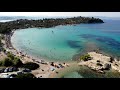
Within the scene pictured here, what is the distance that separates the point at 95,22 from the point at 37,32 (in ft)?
30.4

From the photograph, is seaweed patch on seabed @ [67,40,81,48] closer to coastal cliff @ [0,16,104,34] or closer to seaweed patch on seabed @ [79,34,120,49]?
coastal cliff @ [0,16,104,34]

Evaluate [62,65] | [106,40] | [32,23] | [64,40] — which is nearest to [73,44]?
[64,40]

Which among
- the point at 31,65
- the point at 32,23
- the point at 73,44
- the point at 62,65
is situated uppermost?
the point at 32,23

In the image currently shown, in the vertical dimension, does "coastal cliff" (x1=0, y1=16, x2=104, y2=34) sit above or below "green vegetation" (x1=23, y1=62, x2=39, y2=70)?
above

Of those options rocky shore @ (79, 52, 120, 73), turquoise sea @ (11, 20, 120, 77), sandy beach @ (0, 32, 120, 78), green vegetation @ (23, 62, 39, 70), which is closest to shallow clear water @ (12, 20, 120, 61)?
turquoise sea @ (11, 20, 120, 77)

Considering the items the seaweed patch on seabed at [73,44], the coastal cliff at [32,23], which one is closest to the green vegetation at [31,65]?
the coastal cliff at [32,23]

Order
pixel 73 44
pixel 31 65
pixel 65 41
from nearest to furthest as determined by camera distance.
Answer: pixel 31 65, pixel 73 44, pixel 65 41

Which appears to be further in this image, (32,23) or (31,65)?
(32,23)

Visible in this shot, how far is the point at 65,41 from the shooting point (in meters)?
23.4

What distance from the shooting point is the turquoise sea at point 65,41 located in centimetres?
1783

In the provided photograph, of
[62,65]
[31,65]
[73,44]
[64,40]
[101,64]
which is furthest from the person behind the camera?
[64,40]

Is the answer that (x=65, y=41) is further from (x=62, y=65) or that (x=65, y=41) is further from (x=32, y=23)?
(x=62, y=65)

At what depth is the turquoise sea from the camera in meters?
17.8

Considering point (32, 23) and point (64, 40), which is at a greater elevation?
point (32, 23)
